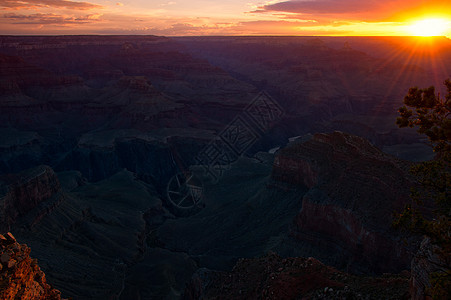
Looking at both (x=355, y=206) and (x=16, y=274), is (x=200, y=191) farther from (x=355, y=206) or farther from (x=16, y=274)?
(x=16, y=274)

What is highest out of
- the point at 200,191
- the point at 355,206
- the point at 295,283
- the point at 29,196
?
the point at 295,283

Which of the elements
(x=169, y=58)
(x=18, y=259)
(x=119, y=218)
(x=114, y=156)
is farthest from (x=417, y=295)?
(x=169, y=58)

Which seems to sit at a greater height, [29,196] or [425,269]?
[425,269]

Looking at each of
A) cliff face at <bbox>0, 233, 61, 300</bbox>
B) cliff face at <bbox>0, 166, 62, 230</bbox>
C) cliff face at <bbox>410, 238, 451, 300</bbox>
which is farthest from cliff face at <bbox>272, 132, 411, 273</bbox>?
cliff face at <bbox>0, 166, 62, 230</bbox>

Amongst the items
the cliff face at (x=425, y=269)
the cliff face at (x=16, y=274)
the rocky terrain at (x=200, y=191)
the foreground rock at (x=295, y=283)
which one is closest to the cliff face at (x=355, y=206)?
the rocky terrain at (x=200, y=191)

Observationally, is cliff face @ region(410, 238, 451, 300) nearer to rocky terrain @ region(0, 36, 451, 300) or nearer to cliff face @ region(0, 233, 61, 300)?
rocky terrain @ region(0, 36, 451, 300)

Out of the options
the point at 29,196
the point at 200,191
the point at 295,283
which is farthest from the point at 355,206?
the point at 200,191

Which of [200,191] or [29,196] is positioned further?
[200,191]

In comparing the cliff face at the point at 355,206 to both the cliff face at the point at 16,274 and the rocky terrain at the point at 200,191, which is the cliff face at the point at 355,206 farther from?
the cliff face at the point at 16,274

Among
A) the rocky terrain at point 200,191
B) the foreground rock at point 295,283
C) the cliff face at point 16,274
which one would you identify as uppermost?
the cliff face at point 16,274
